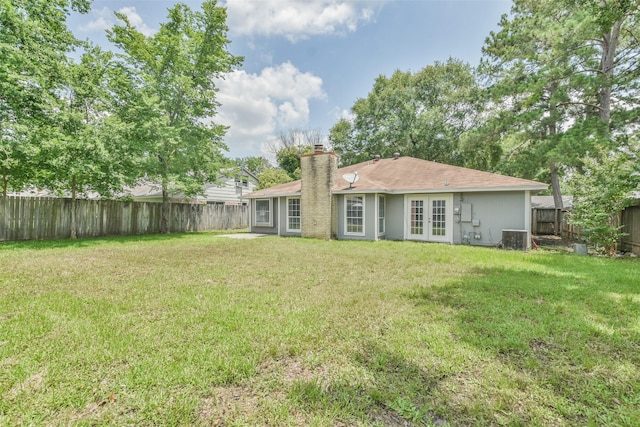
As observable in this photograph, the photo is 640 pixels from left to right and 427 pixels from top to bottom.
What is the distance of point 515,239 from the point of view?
32.1ft

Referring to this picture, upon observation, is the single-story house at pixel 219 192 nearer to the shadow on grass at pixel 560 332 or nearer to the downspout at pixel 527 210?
the downspout at pixel 527 210

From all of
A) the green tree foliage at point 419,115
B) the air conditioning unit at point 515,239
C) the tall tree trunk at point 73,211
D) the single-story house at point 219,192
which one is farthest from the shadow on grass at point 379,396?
the green tree foliage at point 419,115

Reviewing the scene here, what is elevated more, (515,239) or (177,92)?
(177,92)

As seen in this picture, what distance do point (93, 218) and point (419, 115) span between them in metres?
23.0

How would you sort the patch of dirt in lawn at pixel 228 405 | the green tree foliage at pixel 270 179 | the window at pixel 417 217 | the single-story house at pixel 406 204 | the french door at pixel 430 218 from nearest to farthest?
the patch of dirt in lawn at pixel 228 405 < the single-story house at pixel 406 204 < the french door at pixel 430 218 < the window at pixel 417 217 < the green tree foliage at pixel 270 179

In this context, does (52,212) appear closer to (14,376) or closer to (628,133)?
(14,376)

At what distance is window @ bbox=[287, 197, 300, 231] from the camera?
13.9 m

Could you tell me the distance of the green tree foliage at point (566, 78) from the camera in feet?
38.2

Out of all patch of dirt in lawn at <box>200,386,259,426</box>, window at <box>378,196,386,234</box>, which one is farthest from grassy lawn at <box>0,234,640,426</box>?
window at <box>378,196,386,234</box>

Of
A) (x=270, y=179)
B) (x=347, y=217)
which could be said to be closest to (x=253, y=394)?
(x=347, y=217)

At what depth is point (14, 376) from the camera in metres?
2.40

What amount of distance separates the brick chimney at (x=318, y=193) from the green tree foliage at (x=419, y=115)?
13.8 m

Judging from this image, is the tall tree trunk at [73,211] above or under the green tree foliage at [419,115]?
under

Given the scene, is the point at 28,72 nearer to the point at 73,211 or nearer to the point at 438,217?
the point at 73,211
